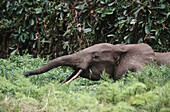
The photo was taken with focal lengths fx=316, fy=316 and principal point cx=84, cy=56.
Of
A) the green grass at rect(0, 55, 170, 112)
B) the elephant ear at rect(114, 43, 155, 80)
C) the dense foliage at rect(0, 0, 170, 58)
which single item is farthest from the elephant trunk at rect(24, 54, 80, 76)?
the dense foliage at rect(0, 0, 170, 58)

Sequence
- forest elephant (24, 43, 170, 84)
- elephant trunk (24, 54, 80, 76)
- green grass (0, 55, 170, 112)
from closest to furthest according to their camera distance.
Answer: green grass (0, 55, 170, 112) < elephant trunk (24, 54, 80, 76) < forest elephant (24, 43, 170, 84)

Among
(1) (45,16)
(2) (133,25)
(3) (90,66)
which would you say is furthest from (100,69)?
(1) (45,16)

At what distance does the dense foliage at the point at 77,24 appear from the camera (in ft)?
26.0

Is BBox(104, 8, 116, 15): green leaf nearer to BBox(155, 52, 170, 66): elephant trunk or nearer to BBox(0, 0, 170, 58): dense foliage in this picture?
BBox(0, 0, 170, 58): dense foliage

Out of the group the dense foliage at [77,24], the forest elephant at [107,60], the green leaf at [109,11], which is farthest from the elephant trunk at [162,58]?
the green leaf at [109,11]

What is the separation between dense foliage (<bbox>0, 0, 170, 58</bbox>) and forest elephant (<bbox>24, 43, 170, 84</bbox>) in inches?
74.8

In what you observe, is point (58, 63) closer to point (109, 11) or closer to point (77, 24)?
point (109, 11)

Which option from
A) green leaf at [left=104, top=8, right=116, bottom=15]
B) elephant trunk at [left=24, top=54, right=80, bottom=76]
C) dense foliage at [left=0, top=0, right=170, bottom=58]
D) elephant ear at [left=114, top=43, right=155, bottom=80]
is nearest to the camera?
elephant trunk at [left=24, top=54, right=80, bottom=76]

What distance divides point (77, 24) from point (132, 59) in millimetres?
3086

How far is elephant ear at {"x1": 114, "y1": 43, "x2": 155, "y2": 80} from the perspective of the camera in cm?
596

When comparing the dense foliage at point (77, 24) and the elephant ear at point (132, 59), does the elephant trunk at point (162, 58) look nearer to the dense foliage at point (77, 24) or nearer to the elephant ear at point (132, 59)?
the elephant ear at point (132, 59)

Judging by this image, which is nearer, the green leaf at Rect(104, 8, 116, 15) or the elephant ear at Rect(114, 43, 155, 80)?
the elephant ear at Rect(114, 43, 155, 80)

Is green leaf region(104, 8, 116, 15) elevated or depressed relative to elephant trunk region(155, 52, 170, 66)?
elevated

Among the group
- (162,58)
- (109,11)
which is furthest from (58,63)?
(109,11)
